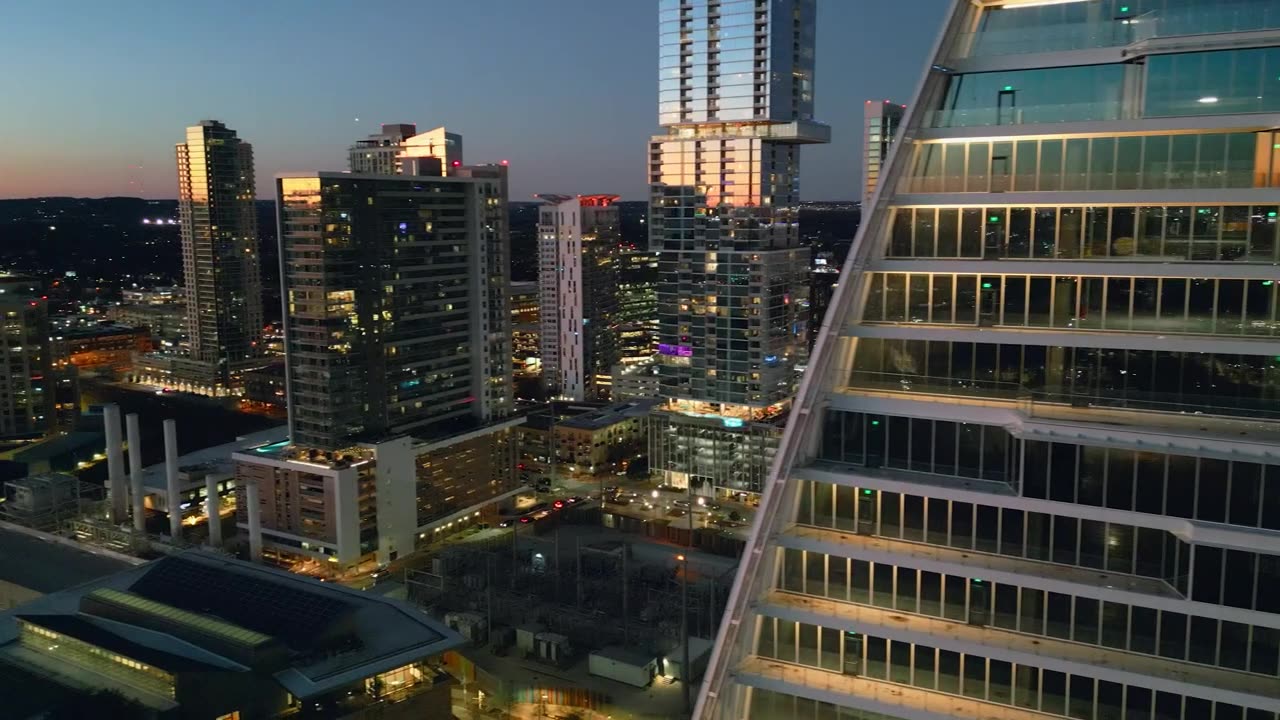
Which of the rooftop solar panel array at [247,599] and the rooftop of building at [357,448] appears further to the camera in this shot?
the rooftop of building at [357,448]

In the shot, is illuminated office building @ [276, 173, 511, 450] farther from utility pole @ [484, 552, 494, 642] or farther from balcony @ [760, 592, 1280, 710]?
balcony @ [760, 592, 1280, 710]

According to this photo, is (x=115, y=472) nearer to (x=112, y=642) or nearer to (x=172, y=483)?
(x=172, y=483)

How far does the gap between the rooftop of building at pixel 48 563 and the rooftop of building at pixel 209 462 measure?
1098 centimetres

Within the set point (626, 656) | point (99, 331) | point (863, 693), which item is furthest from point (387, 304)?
point (99, 331)

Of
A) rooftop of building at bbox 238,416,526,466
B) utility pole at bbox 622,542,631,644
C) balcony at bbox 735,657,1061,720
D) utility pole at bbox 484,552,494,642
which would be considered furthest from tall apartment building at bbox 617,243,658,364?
balcony at bbox 735,657,1061,720

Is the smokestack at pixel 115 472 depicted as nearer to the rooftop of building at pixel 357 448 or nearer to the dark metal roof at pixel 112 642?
the rooftop of building at pixel 357 448

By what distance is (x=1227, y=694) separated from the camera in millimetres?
8789

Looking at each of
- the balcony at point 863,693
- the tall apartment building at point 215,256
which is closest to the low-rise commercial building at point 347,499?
the balcony at point 863,693

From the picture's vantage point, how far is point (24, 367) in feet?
294

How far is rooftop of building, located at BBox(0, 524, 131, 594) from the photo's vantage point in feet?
162

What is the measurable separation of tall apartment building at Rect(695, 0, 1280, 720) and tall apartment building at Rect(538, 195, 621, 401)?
93.0 meters

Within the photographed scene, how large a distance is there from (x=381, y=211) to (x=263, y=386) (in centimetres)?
5692

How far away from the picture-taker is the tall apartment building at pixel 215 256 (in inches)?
4360

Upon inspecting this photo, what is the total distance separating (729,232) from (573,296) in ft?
111
